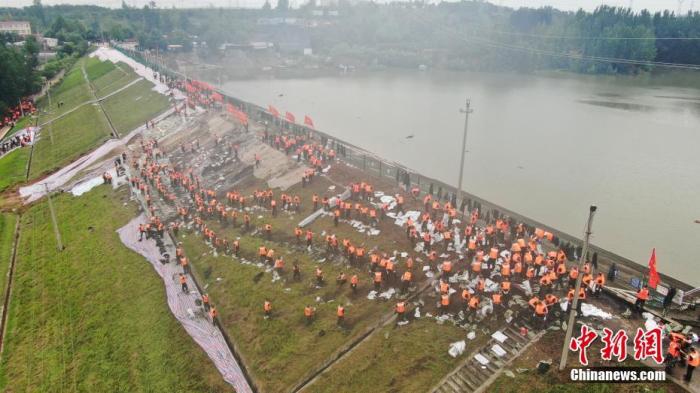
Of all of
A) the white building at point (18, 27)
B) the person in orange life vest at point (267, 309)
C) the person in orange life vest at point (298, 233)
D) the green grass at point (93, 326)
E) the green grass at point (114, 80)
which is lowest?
the green grass at point (93, 326)

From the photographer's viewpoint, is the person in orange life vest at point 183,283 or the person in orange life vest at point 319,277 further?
the person in orange life vest at point 183,283

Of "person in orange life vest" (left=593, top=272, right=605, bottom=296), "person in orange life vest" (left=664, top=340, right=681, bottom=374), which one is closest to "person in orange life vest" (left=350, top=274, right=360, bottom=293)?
"person in orange life vest" (left=593, top=272, right=605, bottom=296)

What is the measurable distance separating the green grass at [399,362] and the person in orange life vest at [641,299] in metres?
5.26

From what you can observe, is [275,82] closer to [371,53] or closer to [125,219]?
[371,53]

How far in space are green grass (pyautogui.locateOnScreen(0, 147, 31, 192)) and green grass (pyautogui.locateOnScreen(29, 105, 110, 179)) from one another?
27.9 inches

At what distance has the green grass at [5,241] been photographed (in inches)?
1002

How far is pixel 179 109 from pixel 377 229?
3445 cm

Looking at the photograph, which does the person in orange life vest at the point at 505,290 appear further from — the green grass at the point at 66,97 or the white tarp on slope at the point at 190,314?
the green grass at the point at 66,97

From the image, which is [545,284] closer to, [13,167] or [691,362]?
[691,362]

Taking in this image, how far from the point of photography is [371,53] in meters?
119

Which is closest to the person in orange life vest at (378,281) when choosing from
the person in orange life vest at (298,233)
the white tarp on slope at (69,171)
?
the person in orange life vest at (298,233)

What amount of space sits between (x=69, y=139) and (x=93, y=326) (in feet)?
117

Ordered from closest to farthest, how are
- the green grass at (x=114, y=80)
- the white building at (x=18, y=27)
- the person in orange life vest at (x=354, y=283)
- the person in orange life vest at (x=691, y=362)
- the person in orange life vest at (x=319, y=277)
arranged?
the person in orange life vest at (x=691, y=362) < the person in orange life vest at (x=354, y=283) < the person in orange life vest at (x=319, y=277) < the green grass at (x=114, y=80) < the white building at (x=18, y=27)

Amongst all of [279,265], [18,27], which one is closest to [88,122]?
[279,265]
